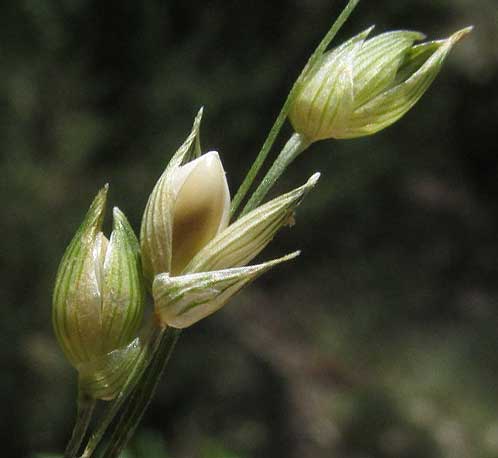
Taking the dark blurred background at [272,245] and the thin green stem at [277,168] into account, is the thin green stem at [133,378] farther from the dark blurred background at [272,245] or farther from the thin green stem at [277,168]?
the dark blurred background at [272,245]

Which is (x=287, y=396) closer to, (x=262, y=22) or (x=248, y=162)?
(x=248, y=162)

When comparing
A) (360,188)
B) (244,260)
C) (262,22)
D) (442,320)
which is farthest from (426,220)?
(244,260)

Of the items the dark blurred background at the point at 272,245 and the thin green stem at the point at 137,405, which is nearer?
the thin green stem at the point at 137,405

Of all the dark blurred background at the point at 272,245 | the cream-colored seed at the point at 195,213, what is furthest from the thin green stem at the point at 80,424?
the dark blurred background at the point at 272,245

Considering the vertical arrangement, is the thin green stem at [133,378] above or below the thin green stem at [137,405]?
above

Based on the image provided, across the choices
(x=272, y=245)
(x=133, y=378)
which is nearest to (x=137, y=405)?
(x=133, y=378)

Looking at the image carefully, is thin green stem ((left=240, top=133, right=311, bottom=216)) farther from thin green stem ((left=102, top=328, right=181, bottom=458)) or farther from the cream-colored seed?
thin green stem ((left=102, top=328, right=181, bottom=458))

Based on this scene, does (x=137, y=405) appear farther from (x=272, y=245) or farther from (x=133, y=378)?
(x=272, y=245)
